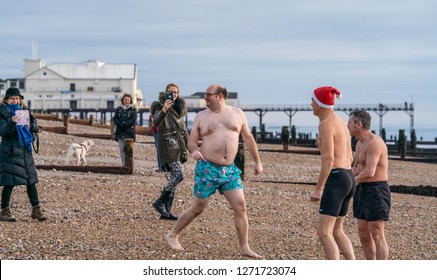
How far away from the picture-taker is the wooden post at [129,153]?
17281 millimetres

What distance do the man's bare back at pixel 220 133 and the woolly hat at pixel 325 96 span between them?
3.99 ft

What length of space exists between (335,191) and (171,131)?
381 centimetres

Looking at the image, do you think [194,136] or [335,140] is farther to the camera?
[194,136]

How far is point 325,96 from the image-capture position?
25.9ft

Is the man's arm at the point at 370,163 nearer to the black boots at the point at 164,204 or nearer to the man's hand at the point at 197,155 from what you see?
the man's hand at the point at 197,155

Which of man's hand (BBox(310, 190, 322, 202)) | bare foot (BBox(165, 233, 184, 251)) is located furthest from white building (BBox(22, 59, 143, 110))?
man's hand (BBox(310, 190, 322, 202))

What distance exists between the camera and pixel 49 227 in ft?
35.8

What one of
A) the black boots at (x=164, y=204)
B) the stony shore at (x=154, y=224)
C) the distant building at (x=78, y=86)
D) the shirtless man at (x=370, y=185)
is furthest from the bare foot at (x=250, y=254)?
the distant building at (x=78, y=86)

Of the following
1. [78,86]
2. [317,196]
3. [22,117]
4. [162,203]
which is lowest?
[162,203]

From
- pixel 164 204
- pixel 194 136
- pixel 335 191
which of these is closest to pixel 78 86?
pixel 164 204

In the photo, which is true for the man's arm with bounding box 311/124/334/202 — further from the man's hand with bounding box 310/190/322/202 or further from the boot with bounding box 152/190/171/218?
the boot with bounding box 152/190/171/218

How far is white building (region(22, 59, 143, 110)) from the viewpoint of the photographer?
383 feet

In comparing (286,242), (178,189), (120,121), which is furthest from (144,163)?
(286,242)

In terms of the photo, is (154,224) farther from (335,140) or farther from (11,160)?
(335,140)
